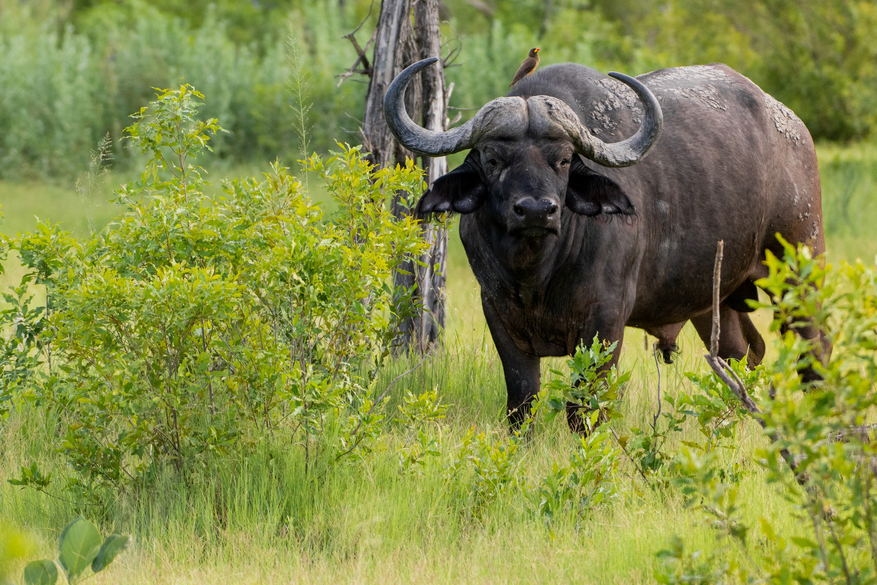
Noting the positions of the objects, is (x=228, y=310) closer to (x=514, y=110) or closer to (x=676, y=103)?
(x=514, y=110)

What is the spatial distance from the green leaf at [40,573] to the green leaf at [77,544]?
0.14 ft

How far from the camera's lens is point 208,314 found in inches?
139

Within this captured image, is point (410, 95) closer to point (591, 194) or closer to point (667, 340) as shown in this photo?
point (591, 194)

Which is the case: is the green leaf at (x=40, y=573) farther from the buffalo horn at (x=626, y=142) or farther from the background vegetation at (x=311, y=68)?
the background vegetation at (x=311, y=68)

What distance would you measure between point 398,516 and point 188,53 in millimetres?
18070

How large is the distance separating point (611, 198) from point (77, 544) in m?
2.88

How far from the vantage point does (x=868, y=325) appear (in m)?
2.20

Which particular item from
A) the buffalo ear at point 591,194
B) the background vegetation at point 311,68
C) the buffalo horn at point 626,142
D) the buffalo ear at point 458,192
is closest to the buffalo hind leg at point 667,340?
the buffalo ear at point 591,194

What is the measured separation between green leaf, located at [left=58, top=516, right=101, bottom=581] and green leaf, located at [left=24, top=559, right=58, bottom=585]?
0.04 m

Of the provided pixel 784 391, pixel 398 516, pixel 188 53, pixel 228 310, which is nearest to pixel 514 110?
pixel 228 310

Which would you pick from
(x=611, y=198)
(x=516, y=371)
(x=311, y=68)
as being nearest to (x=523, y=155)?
(x=611, y=198)

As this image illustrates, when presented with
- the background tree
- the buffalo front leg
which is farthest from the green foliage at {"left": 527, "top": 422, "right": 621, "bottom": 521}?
the background tree

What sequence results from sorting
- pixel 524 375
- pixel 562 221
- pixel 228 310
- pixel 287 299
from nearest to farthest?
pixel 228 310 < pixel 287 299 < pixel 562 221 < pixel 524 375

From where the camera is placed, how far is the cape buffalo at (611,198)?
4195 mm
